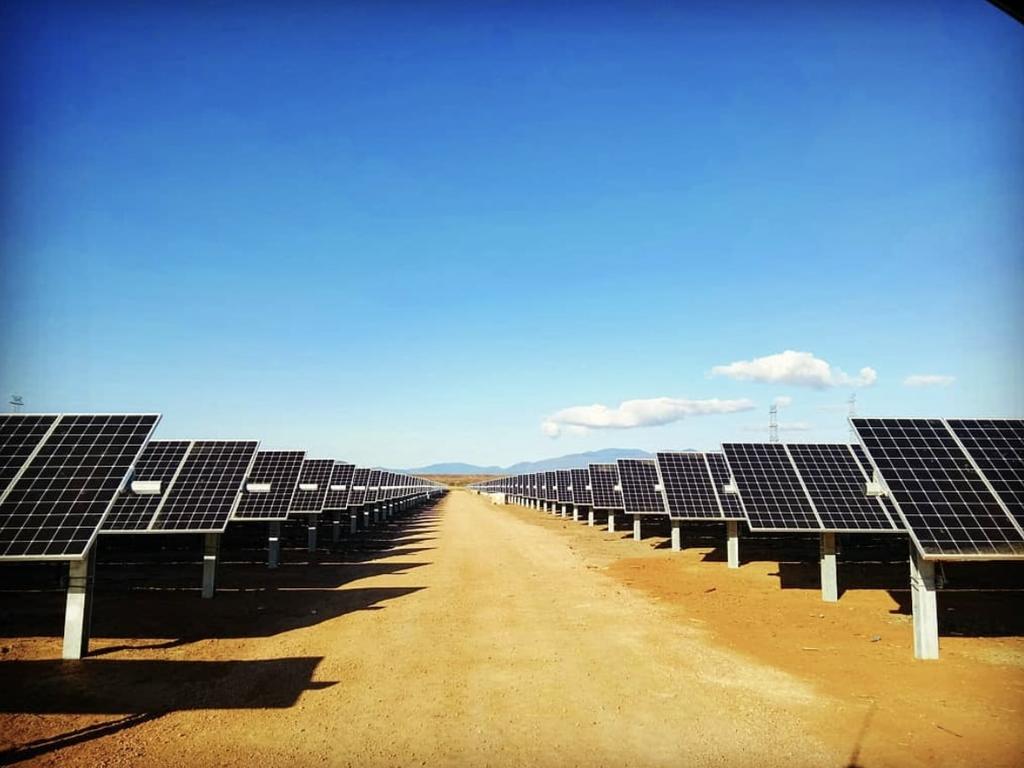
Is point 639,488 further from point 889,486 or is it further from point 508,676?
point 508,676

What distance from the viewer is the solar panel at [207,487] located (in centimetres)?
1870

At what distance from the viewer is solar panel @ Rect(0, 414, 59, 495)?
585 inches

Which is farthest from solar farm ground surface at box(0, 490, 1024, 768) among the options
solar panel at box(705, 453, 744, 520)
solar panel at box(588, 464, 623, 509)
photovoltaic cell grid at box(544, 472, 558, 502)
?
photovoltaic cell grid at box(544, 472, 558, 502)

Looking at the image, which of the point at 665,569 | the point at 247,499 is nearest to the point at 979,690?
the point at 665,569

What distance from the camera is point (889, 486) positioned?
15.0 m

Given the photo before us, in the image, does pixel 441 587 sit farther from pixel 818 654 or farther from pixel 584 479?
pixel 584 479

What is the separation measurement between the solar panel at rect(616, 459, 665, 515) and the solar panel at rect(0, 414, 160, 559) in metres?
29.3

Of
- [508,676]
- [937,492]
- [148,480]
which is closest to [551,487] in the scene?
[148,480]

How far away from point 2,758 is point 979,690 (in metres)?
17.4

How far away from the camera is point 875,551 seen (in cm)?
2977

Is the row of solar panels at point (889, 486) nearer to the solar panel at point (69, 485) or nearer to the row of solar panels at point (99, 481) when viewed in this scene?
the row of solar panels at point (99, 481)

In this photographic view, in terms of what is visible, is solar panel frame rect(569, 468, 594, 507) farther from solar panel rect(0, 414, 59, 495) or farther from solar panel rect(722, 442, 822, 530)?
solar panel rect(0, 414, 59, 495)

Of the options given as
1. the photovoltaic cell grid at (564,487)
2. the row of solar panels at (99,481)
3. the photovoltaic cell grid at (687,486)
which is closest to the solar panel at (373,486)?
the photovoltaic cell grid at (564,487)

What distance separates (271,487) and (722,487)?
24147 mm
